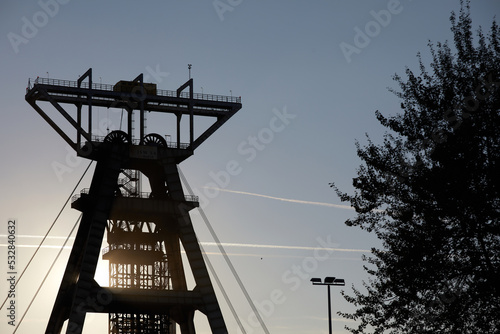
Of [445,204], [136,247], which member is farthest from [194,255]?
[445,204]

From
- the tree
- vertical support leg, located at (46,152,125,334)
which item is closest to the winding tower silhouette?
vertical support leg, located at (46,152,125,334)

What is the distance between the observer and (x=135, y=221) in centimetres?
10900

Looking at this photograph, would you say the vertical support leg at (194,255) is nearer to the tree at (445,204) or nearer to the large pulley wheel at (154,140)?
the large pulley wheel at (154,140)

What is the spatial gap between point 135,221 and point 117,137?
11579mm

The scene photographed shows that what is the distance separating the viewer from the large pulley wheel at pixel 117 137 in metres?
105

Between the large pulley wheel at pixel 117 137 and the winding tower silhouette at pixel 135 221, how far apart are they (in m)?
0.13

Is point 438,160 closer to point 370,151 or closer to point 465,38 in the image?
point 370,151

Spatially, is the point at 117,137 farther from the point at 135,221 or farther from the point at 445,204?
the point at 445,204

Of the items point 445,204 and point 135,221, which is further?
point 135,221

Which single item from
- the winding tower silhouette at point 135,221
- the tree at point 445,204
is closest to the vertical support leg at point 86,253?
the winding tower silhouette at point 135,221

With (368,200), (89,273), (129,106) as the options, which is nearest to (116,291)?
(89,273)

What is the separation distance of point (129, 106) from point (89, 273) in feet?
73.6

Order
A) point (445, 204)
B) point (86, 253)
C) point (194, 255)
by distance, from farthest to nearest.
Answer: point (194, 255), point (86, 253), point (445, 204)

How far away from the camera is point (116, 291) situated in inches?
3831
